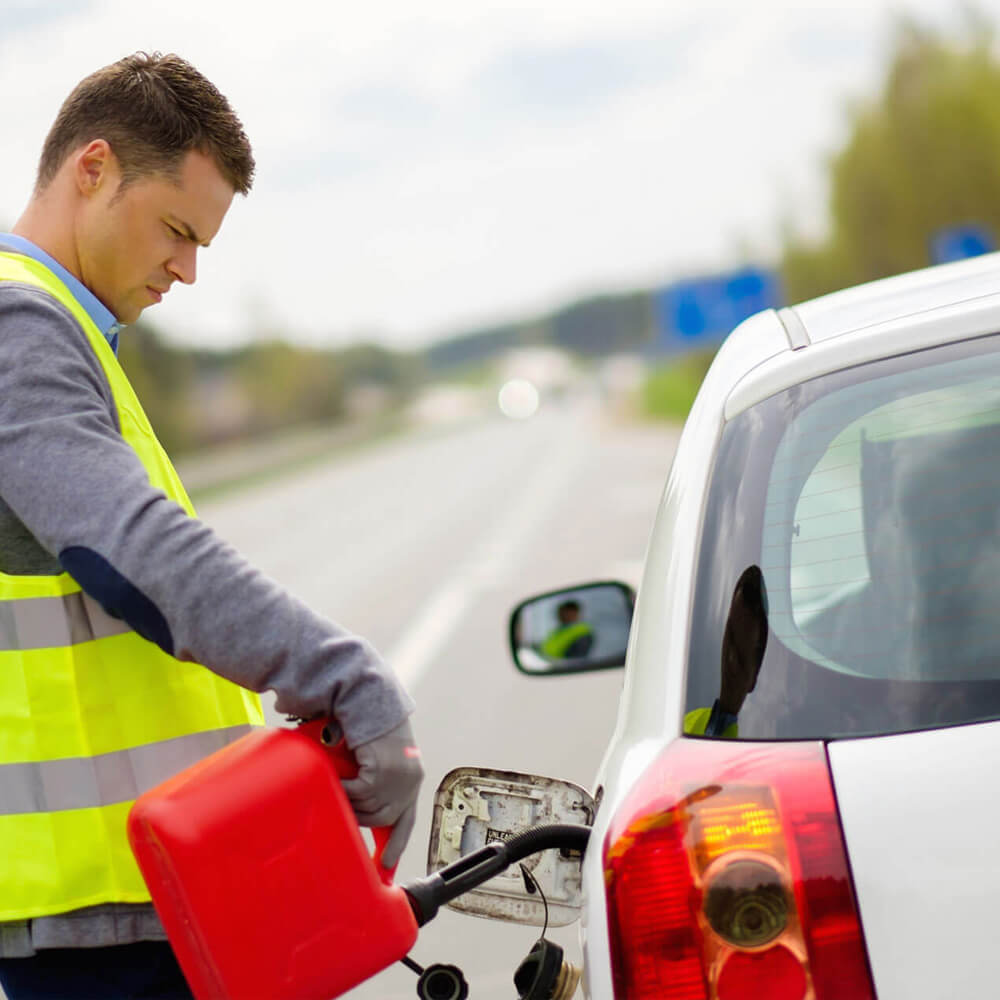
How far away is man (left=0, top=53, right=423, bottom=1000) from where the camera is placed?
165 centimetres

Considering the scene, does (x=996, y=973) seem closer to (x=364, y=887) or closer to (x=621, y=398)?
(x=364, y=887)

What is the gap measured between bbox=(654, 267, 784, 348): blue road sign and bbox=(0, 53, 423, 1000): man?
110 feet

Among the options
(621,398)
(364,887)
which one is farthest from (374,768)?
(621,398)

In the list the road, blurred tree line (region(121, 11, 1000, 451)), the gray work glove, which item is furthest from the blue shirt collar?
blurred tree line (region(121, 11, 1000, 451))

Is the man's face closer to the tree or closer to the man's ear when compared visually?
the man's ear

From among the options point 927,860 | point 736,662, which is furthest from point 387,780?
point 927,860

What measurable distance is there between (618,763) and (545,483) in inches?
1072

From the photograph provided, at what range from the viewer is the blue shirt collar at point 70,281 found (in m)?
1.90

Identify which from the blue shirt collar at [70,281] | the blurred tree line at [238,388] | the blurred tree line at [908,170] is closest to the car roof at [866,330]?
the blue shirt collar at [70,281]

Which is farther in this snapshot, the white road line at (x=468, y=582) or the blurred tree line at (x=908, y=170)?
the blurred tree line at (x=908, y=170)

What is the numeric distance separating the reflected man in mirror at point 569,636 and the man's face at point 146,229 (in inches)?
64.1

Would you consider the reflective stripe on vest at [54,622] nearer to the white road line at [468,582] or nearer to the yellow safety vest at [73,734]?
the yellow safety vest at [73,734]

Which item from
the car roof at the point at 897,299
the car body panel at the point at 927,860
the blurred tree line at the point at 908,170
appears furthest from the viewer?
the blurred tree line at the point at 908,170

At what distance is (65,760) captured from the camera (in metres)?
1.81
